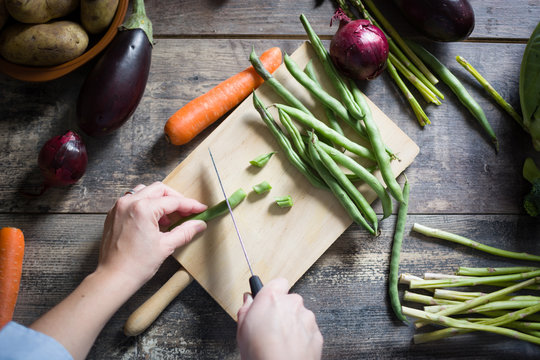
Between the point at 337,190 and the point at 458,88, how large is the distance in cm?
89

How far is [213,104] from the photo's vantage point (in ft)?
6.34

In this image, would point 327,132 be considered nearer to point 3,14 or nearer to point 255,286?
point 255,286

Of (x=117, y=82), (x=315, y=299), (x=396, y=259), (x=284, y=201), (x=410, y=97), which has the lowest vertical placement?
(x=315, y=299)

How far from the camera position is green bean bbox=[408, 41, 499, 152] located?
2.02 metres

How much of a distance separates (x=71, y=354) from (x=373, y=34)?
72.6 inches

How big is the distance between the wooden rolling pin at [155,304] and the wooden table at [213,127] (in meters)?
0.14

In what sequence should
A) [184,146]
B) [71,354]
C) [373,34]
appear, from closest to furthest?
[71,354], [373,34], [184,146]

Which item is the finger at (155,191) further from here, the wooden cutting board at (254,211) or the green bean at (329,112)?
the green bean at (329,112)

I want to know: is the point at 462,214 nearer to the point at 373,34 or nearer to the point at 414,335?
the point at 414,335

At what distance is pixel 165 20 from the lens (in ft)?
6.77

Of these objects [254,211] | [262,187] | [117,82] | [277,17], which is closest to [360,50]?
[277,17]

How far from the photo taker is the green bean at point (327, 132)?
1826mm

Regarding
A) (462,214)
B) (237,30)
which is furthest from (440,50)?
(237,30)

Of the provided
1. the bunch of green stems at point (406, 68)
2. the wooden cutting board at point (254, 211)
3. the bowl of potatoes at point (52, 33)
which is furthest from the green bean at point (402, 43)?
the bowl of potatoes at point (52, 33)
